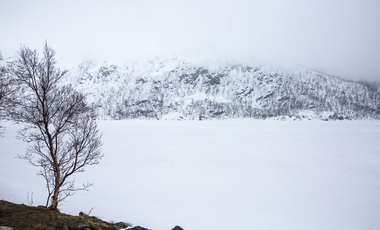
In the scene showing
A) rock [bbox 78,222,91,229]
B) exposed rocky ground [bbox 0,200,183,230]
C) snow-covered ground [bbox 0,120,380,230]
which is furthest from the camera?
snow-covered ground [bbox 0,120,380,230]

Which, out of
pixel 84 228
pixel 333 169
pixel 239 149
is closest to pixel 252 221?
pixel 84 228

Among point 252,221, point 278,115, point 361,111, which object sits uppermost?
point 361,111

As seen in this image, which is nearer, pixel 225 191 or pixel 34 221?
pixel 34 221

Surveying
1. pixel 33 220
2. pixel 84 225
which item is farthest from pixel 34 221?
pixel 84 225

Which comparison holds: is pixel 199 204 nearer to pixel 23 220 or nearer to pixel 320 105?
pixel 23 220

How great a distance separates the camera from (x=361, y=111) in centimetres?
17875

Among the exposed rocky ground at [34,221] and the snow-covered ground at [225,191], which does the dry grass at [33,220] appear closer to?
the exposed rocky ground at [34,221]

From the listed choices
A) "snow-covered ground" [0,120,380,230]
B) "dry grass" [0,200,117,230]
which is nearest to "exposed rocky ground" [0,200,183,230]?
"dry grass" [0,200,117,230]

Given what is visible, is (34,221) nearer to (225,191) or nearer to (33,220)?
(33,220)

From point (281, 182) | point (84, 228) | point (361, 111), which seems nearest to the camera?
point (84, 228)

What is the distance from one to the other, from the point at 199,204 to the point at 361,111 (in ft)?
738

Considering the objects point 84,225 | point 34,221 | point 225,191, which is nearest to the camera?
point 34,221

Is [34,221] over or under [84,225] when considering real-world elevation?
over

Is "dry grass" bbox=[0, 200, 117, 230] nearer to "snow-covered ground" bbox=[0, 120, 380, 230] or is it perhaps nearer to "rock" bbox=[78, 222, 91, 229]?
A: "rock" bbox=[78, 222, 91, 229]
